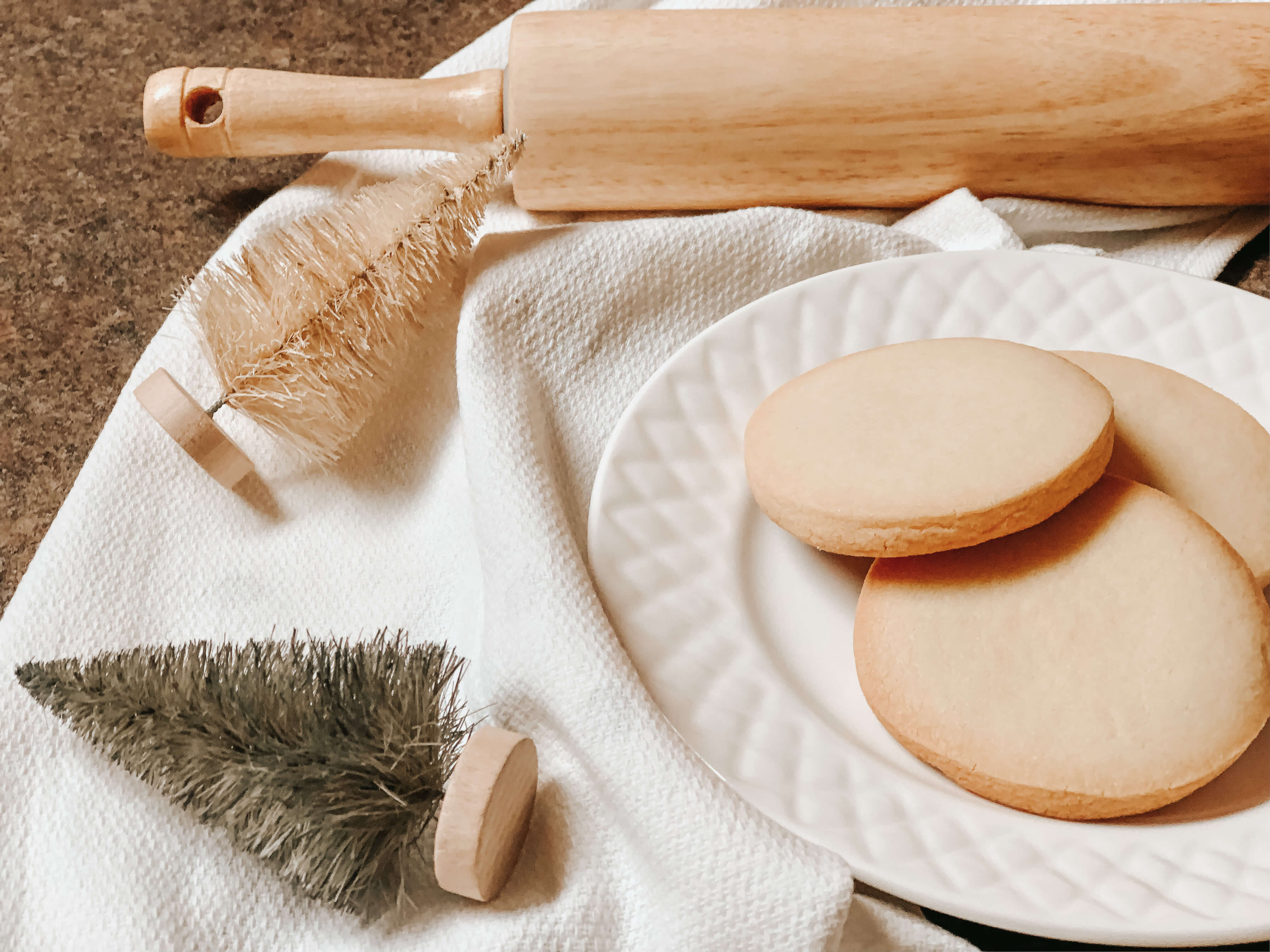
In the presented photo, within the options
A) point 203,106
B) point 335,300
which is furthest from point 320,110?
point 335,300

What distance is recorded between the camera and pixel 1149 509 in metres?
0.51

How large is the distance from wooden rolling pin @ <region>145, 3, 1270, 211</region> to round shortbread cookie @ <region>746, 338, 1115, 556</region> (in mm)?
223

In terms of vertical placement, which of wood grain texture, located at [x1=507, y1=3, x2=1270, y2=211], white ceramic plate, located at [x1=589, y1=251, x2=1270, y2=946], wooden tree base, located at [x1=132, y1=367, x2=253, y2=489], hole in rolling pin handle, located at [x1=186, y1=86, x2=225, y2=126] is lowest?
white ceramic plate, located at [x1=589, y1=251, x2=1270, y2=946]

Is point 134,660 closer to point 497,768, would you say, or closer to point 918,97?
point 497,768

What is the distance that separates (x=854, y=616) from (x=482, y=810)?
0.25 metres

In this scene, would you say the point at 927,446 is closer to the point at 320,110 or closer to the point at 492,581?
the point at 492,581

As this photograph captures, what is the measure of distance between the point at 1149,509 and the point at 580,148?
46 centimetres

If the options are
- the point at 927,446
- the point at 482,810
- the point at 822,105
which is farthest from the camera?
the point at 822,105

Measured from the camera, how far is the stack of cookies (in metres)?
0.46

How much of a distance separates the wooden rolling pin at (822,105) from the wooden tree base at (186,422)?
263 mm

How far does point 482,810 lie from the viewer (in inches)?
16.5

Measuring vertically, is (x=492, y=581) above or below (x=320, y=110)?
below

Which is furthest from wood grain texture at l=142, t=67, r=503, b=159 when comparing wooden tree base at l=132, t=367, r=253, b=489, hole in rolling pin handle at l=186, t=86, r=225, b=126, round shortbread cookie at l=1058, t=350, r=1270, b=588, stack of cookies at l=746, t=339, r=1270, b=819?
round shortbread cookie at l=1058, t=350, r=1270, b=588

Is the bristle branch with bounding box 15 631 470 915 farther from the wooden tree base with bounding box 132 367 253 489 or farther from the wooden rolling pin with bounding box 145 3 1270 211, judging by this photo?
the wooden rolling pin with bounding box 145 3 1270 211
